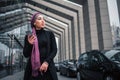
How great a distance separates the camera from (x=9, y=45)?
2469 cm

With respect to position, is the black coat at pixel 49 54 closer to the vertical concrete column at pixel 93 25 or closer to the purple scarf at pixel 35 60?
the purple scarf at pixel 35 60

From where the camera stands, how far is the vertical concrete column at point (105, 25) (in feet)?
61.7

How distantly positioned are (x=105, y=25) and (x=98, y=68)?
38.8 feet

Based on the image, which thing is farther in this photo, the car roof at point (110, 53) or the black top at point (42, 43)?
the car roof at point (110, 53)

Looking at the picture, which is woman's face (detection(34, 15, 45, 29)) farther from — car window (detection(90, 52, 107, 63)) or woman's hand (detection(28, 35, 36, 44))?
car window (detection(90, 52, 107, 63))

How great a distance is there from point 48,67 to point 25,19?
1484 inches

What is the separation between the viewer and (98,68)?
7.98 m

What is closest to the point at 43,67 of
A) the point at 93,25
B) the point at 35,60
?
the point at 35,60

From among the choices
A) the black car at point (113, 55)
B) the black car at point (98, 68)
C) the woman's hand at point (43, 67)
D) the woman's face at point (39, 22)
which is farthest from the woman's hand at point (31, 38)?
the black car at point (113, 55)

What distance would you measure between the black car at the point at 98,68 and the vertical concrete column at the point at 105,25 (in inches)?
367

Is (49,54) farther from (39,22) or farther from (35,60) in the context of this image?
(39,22)

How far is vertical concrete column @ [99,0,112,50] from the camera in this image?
61.7 ft

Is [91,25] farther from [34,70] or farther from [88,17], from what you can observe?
[34,70]

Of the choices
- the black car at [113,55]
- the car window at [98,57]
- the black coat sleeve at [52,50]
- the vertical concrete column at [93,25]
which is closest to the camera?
the black coat sleeve at [52,50]
